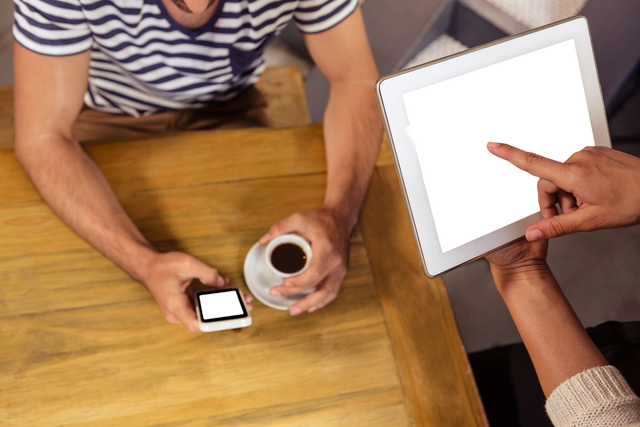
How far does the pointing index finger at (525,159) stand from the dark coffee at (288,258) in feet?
1.41

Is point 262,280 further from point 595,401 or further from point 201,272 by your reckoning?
point 595,401

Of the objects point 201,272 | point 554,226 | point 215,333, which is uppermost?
point 554,226

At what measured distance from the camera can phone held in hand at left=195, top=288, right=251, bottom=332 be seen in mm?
765

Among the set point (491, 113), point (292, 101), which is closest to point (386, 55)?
point (292, 101)

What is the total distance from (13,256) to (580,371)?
43.6 inches

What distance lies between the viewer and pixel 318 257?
871 millimetres

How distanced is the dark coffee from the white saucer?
42 mm

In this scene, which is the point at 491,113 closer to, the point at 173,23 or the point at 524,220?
the point at 524,220

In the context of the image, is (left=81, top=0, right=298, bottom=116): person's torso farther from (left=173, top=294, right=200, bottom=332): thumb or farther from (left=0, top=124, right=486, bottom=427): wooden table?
(left=173, top=294, right=200, bottom=332): thumb

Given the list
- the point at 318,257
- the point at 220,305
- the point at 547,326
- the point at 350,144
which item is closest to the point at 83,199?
the point at 220,305

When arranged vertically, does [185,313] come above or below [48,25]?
below

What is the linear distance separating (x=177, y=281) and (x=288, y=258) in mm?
227

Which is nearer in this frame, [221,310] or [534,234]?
[534,234]

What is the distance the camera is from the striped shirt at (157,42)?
0.85 meters
